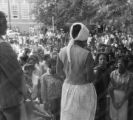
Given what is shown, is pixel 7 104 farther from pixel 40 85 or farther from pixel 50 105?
pixel 40 85

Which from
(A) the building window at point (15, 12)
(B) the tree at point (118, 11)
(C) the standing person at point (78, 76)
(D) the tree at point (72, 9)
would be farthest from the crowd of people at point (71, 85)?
(A) the building window at point (15, 12)

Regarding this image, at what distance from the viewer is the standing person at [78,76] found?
→ 3166mm

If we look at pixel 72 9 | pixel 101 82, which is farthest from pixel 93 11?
pixel 101 82

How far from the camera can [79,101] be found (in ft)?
10.8

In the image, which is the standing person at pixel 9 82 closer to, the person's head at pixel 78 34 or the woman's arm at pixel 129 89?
the person's head at pixel 78 34

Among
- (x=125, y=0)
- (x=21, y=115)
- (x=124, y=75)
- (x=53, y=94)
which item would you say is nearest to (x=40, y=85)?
(x=53, y=94)

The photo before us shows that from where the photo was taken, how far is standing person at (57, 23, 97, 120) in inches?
125

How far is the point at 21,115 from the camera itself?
9.43 ft

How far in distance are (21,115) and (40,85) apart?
73.2 inches

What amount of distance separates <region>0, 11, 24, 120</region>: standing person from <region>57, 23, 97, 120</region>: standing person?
68 cm

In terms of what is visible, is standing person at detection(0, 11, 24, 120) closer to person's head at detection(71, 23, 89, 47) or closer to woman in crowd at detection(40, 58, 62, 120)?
person's head at detection(71, 23, 89, 47)

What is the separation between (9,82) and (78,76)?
2.74 ft

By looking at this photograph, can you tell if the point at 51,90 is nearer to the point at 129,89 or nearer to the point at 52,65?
the point at 52,65

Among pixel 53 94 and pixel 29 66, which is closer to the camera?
pixel 53 94
